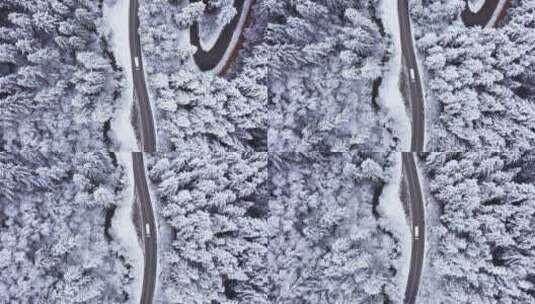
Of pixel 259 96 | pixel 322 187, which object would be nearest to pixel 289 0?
pixel 259 96

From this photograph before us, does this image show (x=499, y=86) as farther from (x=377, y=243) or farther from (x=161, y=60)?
(x=161, y=60)

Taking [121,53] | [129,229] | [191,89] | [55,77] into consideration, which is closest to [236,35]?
[191,89]

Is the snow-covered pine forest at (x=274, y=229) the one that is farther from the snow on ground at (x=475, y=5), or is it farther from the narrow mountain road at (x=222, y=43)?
the snow on ground at (x=475, y=5)

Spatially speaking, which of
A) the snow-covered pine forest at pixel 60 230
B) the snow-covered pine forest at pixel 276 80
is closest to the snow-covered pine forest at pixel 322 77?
the snow-covered pine forest at pixel 276 80

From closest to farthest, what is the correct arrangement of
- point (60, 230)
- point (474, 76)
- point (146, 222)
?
point (60, 230)
point (474, 76)
point (146, 222)

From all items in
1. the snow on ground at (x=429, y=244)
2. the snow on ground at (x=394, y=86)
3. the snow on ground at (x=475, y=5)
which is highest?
the snow on ground at (x=475, y=5)

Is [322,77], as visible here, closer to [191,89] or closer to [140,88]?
[191,89]
